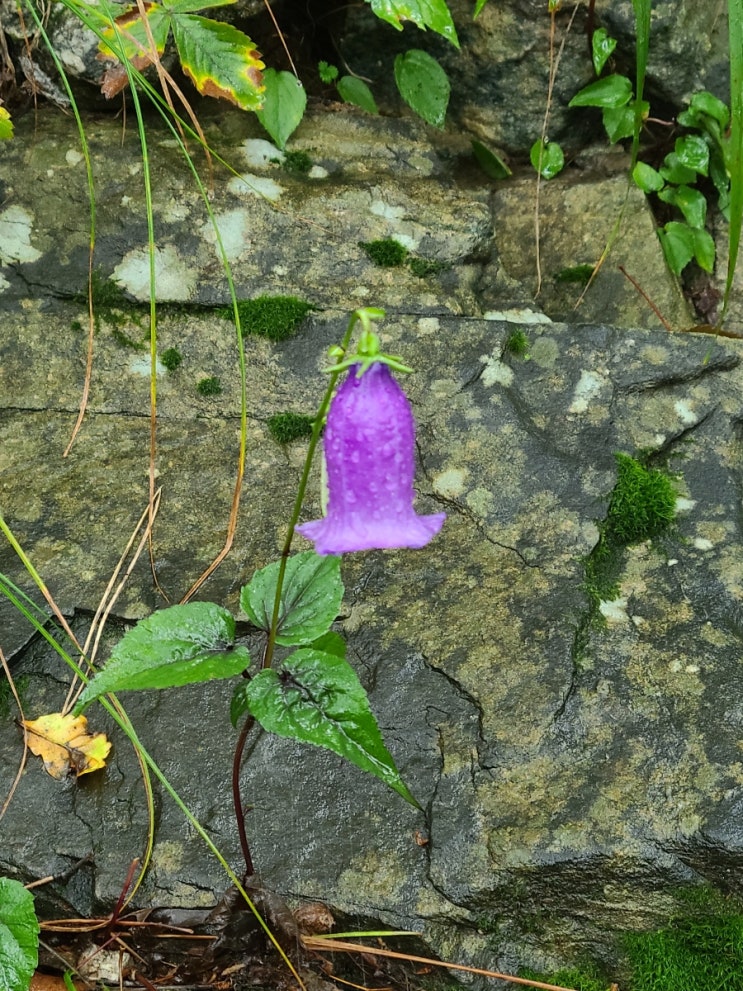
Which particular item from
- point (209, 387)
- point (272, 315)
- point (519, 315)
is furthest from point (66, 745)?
point (519, 315)

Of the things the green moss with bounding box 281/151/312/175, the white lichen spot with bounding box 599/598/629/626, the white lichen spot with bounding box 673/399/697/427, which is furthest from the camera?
the green moss with bounding box 281/151/312/175

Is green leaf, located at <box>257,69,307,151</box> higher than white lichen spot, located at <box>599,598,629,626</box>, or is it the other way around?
green leaf, located at <box>257,69,307,151</box>

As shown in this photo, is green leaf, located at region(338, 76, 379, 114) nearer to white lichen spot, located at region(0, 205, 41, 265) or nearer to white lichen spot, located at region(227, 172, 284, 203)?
white lichen spot, located at region(227, 172, 284, 203)

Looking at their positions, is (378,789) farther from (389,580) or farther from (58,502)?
(58,502)

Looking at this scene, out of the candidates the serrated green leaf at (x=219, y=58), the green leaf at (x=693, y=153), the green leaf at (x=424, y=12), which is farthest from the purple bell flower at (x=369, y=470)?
the green leaf at (x=693, y=153)

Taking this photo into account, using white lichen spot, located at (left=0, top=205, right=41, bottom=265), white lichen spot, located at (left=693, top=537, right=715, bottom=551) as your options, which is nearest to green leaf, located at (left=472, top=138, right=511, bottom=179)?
white lichen spot, located at (left=0, top=205, right=41, bottom=265)

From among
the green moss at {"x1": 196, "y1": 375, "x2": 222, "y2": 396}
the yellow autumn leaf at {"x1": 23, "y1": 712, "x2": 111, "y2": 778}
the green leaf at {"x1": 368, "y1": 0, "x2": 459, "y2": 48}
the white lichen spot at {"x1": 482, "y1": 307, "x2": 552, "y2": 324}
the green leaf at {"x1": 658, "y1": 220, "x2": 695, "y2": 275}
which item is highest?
the green leaf at {"x1": 368, "y1": 0, "x2": 459, "y2": 48}

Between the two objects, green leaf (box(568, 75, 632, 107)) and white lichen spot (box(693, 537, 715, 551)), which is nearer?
white lichen spot (box(693, 537, 715, 551))

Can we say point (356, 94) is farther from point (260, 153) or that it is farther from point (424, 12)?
point (424, 12)
